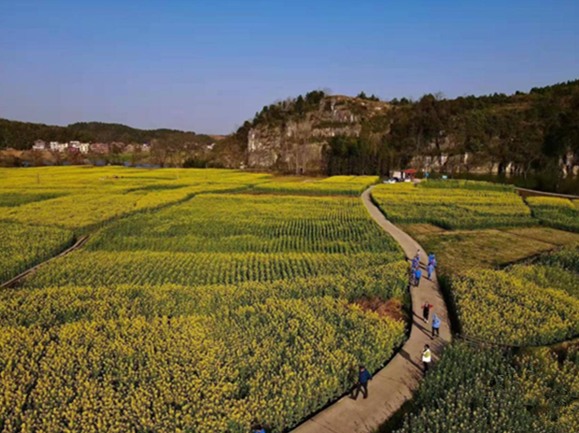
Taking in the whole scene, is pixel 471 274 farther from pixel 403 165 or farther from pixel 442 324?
pixel 403 165

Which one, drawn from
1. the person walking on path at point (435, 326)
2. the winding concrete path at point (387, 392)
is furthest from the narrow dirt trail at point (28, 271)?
the person walking on path at point (435, 326)

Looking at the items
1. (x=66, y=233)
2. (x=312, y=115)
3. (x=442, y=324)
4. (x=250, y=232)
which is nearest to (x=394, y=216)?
(x=250, y=232)

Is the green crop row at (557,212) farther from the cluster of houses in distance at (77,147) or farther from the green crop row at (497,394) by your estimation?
the cluster of houses in distance at (77,147)

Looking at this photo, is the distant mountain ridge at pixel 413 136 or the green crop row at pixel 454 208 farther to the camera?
the distant mountain ridge at pixel 413 136

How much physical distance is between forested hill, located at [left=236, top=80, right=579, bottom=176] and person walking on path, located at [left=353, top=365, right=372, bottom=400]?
96.0 meters

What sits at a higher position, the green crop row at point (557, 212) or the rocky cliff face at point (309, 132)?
the rocky cliff face at point (309, 132)

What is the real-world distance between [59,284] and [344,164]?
9427cm

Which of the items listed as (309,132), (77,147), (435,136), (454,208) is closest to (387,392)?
(454,208)

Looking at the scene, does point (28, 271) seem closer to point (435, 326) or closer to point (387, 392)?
point (387, 392)

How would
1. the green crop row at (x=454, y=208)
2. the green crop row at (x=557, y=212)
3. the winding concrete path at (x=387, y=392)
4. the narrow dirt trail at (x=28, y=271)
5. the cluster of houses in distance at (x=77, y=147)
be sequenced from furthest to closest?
the cluster of houses in distance at (x=77, y=147)
the green crop row at (x=454, y=208)
the green crop row at (x=557, y=212)
the narrow dirt trail at (x=28, y=271)
the winding concrete path at (x=387, y=392)

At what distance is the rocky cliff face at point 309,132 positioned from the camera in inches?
5192

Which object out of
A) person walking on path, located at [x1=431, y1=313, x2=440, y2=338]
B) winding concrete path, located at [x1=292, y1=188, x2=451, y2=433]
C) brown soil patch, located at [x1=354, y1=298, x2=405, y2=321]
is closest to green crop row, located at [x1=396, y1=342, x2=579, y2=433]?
winding concrete path, located at [x1=292, y1=188, x2=451, y2=433]

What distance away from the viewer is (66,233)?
31.6m

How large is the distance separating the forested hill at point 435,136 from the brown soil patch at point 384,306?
291ft
